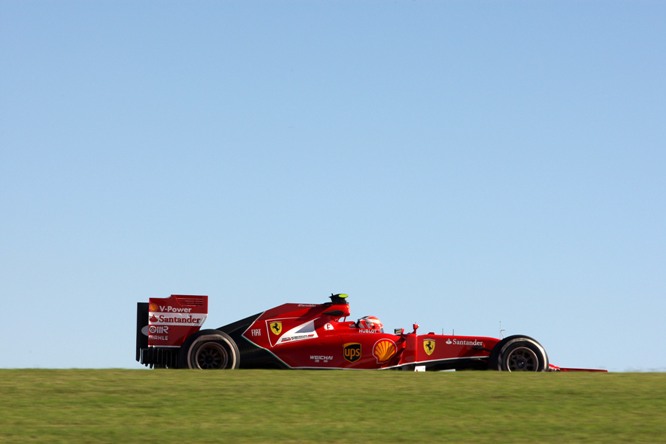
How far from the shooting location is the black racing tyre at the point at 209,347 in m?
16.6

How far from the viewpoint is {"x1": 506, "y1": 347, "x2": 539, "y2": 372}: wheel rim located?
1692cm

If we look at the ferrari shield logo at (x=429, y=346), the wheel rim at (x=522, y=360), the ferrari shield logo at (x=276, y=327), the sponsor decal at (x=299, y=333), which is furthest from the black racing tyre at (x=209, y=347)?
the wheel rim at (x=522, y=360)

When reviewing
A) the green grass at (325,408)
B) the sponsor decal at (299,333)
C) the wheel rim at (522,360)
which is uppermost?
the sponsor decal at (299,333)

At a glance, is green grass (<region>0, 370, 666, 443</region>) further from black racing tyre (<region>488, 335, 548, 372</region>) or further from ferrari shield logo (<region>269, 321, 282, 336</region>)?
ferrari shield logo (<region>269, 321, 282, 336</region>)

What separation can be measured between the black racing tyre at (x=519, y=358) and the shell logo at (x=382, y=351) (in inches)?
74.5

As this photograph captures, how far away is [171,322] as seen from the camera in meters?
17.3

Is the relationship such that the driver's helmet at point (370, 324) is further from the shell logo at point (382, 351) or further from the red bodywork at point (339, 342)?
the shell logo at point (382, 351)

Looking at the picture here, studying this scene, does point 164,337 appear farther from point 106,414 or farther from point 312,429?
point 312,429

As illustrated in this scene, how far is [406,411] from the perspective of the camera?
9820 mm

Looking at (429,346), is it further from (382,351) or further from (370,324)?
(370,324)

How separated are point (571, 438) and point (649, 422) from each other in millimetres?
1414

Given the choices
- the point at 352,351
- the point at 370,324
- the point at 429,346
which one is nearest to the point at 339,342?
the point at 352,351

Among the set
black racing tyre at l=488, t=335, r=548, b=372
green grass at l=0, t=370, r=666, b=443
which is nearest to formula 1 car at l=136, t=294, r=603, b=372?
black racing tyre at l=488, t=335, r=548, b=372

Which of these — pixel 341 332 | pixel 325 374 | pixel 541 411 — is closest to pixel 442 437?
pixel 541 411
